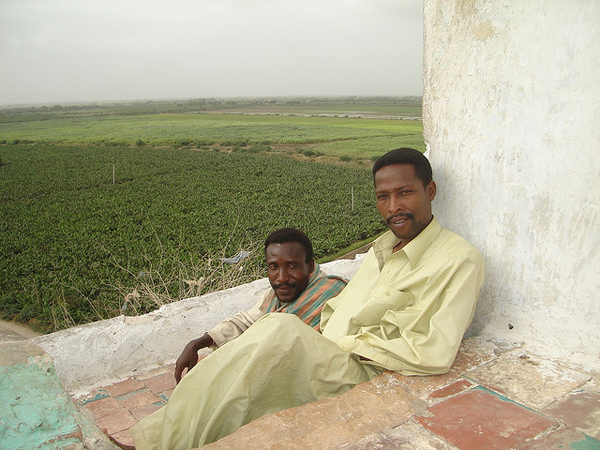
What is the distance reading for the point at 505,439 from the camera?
1.68 meters

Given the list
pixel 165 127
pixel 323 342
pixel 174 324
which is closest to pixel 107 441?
pixel 323 342

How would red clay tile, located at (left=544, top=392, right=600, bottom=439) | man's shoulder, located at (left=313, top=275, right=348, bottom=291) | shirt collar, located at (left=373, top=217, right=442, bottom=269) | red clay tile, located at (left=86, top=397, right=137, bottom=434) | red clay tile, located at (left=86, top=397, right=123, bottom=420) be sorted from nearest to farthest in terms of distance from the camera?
red clay tile, located at (left=544, top=392, right=600, bottom=439) → shirt collar, located at (left=373, top=217, right=442, bottom=269) → red clay tile, located at (left=86, top=397, right=137, bottom=434) → red clay tile, located at (left=86, top=397, right=123, bottom=420) → man's shoulder, located at (left=313, top=275, right=348, bottom=291)

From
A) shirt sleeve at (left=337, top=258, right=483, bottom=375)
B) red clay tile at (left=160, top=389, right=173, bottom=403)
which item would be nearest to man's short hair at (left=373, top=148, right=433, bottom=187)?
shirt sleeve at (left=337, top=258, right=483, bottom=375)

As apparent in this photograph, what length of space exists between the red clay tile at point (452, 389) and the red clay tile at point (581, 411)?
0.97 feet

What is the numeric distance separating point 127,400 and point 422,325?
1.72 m

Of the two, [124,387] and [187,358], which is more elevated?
[187,358]

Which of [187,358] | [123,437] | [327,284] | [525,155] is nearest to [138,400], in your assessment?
[123,437]

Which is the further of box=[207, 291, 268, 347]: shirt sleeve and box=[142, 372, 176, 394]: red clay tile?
box=[142, 372, 176, 394]: red clay tile

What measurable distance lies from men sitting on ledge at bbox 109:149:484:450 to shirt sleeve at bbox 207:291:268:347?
0.52 metres

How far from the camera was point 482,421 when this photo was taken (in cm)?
178

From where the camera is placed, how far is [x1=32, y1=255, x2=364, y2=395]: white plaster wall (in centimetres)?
301

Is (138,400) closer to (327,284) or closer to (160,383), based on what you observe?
(160,383)

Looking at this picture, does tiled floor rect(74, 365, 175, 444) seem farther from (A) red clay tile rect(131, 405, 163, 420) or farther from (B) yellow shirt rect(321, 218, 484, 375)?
(B) yellow shirt rect(321, 218, 484, 375)

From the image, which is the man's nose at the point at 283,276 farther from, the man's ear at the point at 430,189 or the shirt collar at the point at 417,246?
the man's ear at the point at 430,189
